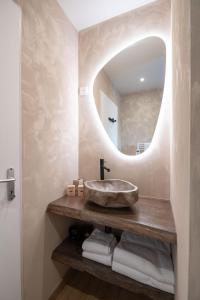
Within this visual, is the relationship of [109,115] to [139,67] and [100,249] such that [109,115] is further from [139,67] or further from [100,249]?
[100,249]

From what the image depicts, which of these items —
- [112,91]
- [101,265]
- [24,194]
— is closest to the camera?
[24,194]

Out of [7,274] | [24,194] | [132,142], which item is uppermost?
[132,142]

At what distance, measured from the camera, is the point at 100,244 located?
42.5 inches

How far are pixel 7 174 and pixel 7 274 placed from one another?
0.58 m

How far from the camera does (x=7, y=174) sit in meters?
0.81

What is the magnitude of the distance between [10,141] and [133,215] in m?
0.90

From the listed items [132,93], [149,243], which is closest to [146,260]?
[149,243]

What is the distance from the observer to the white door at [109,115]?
1.47 metres

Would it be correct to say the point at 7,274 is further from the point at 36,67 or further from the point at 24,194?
the point at 36,67

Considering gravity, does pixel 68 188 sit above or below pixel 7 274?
above

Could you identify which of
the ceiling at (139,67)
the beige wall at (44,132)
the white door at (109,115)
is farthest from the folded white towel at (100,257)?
the ceiling at (139,67)

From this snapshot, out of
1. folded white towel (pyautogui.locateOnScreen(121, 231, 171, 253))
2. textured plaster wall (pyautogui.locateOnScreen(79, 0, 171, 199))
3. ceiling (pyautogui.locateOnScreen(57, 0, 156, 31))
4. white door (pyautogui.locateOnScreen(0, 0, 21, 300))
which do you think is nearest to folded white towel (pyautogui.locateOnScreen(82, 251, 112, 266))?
folded white towel (pyautogui.locateOnScreen(121, 231, 171, 253))

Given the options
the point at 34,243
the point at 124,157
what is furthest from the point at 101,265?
the point at 124,157

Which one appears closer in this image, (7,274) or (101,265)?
(7,274)
